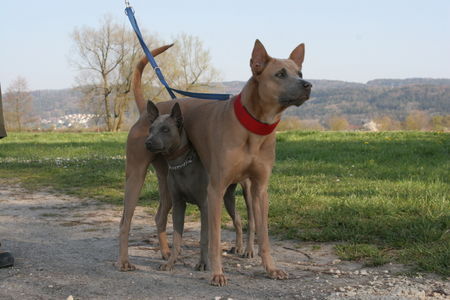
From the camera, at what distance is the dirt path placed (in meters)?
3.86

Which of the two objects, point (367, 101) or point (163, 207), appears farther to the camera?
point (367, 101)

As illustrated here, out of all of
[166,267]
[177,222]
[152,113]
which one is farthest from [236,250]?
[152,113]

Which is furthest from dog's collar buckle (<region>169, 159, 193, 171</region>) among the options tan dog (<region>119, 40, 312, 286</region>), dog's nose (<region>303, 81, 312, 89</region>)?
dog's nose (<region>303, 81, 312, 89</region>)

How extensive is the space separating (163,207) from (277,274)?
1.42 metres

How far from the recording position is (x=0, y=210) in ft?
24.6

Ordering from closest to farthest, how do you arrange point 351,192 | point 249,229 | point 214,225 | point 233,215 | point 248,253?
1. point 214,225
2. point 248,253
3. point 249,229
4. point 233,215
5. point 351,192

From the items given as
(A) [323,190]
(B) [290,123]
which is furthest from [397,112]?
(A) [323,190]

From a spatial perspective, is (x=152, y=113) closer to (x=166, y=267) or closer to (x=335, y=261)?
(x=166, y=267)

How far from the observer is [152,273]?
451cm

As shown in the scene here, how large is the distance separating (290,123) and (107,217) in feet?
98.5

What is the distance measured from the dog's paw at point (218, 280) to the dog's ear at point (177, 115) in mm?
1383

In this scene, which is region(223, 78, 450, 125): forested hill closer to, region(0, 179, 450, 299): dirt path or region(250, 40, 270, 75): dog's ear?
region(0, 179, 450, 299): dirt path

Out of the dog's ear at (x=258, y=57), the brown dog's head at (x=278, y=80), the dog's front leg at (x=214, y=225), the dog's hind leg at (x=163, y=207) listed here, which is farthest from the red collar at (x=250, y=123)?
the dog's hind leg at (x=163, y=207)

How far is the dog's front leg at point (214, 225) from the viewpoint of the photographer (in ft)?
13.8
